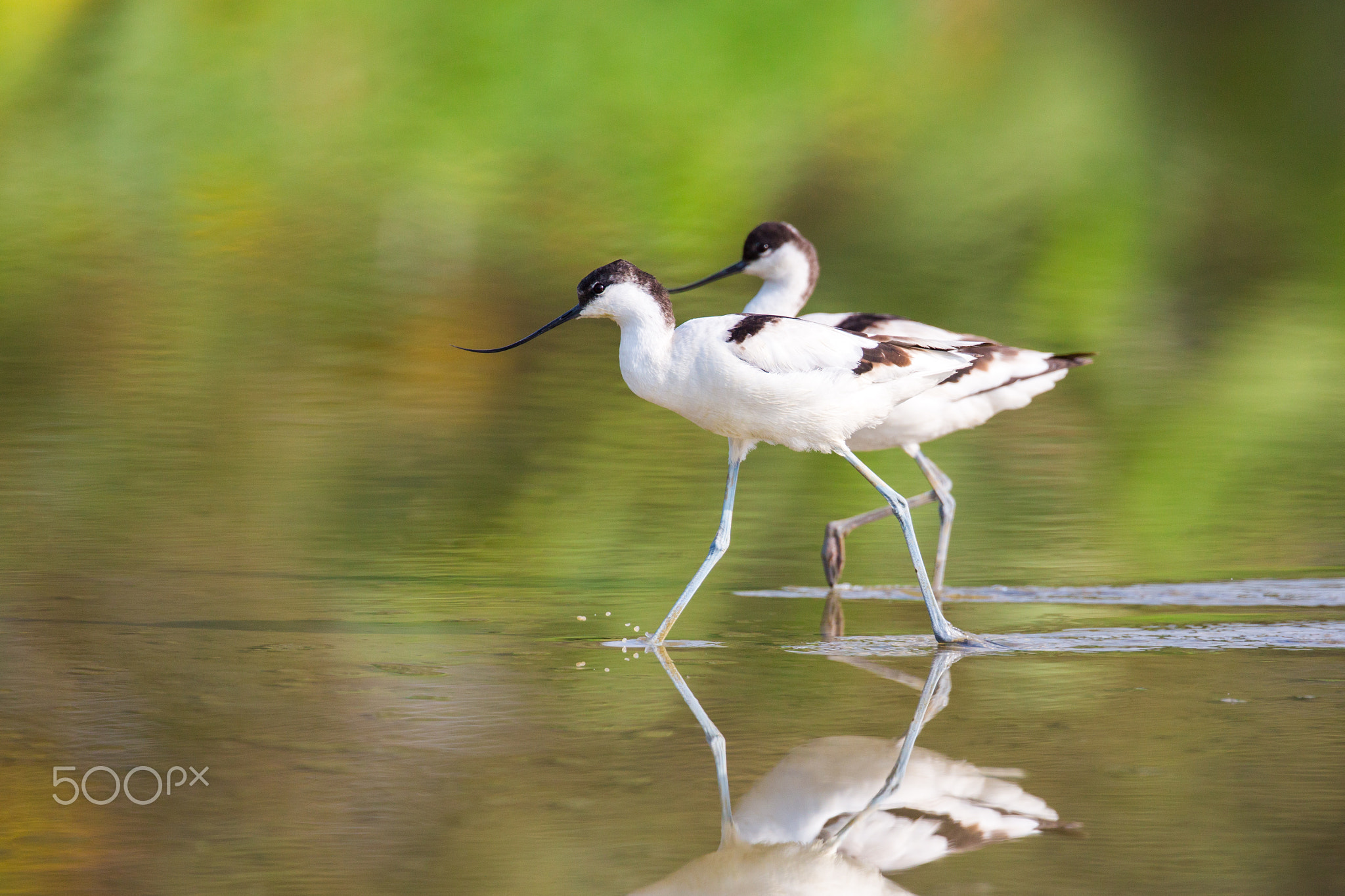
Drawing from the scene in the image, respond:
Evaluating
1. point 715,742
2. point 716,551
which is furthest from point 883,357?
point 715,742

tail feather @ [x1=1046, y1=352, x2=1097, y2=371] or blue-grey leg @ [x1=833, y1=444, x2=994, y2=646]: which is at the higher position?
tail feather @ [x1=1046, y1=352, x2=1097, y2=371]

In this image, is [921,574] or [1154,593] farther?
[1154,593]

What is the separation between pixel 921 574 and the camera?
6633 mm

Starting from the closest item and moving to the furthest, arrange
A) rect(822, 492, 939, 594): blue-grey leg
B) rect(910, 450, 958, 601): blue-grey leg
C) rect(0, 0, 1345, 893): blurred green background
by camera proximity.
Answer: rect(0, 0, 1345, 893): blurred green background < rect(822, 492, 939, 594): blue-grey leg < rect(910, 450, 958, 601): blue-grey leg

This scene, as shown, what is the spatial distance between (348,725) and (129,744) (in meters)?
0.61

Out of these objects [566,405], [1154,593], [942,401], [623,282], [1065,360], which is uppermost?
[623,282]

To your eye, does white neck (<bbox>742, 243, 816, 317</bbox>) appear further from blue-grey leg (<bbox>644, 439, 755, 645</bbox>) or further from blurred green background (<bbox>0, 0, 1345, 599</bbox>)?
blue-grey leg (<bbox>644, 439, 755, 645</bbox>)

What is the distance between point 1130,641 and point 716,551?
4.94 ft

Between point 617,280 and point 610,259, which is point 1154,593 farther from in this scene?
point 610,259

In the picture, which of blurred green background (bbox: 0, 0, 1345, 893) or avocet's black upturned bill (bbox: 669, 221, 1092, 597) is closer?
blurred green background (bbox: 0, 0, 1345, 893)

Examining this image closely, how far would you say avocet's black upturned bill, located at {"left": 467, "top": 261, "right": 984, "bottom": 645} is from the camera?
659 cm

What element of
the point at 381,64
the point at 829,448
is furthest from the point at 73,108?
the point at 829,448

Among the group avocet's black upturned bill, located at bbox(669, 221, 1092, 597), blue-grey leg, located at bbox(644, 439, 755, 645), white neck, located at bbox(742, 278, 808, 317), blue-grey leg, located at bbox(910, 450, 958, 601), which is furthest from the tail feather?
blue-grey leg, located at bbox(644, 439, 755, 645)

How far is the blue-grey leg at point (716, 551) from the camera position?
21.5 ft
